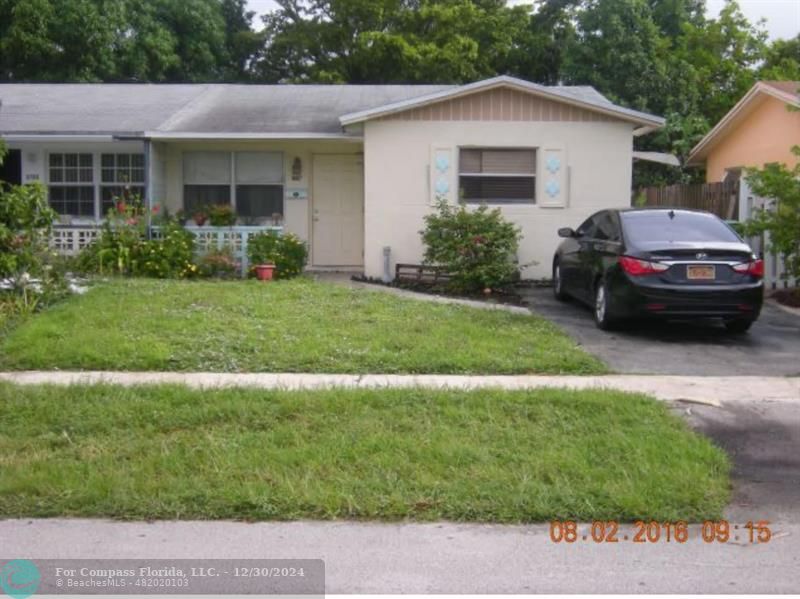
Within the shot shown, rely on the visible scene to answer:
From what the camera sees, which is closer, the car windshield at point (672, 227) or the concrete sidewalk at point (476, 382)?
the concrete sidewalk at point (476, 382)

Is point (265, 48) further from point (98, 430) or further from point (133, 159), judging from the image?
point (98, 430)

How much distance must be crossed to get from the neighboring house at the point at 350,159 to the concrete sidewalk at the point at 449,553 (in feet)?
36.2

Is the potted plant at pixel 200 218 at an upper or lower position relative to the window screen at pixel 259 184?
lower

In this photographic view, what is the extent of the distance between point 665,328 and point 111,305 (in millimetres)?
A: 6939

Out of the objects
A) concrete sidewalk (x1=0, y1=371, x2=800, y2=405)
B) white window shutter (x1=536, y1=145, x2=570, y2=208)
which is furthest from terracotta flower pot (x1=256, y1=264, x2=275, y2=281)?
concrete sidewalk (x1=0, y1=371, x2=800, y2=405)

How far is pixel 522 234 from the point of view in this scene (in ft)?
53.7

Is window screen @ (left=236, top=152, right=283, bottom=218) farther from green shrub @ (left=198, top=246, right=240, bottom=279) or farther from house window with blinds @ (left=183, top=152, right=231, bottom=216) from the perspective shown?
green shrub @ (left=198, top=246, right=240, bottom=279)

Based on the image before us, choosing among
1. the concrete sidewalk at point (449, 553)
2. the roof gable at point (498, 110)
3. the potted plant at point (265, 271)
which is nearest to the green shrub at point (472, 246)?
the roof gable at point (498, 110)

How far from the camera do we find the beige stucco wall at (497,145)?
16188 mm

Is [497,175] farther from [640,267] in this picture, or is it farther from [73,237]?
[73,237]

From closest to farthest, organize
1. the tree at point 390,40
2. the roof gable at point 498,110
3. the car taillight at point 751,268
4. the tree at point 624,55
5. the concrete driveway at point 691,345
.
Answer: the concrete driveway at point 691,345 → the car taillight at point 751,268 → the roof gable at point 498,110 → the tree at point 624,55 → the tree at point 390,40

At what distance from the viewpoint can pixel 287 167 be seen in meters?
18.1

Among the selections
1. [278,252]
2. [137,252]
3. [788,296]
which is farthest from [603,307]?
[137,252]

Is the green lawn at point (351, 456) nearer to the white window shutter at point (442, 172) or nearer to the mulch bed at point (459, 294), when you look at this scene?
the mulch bed at point (459, 294)
